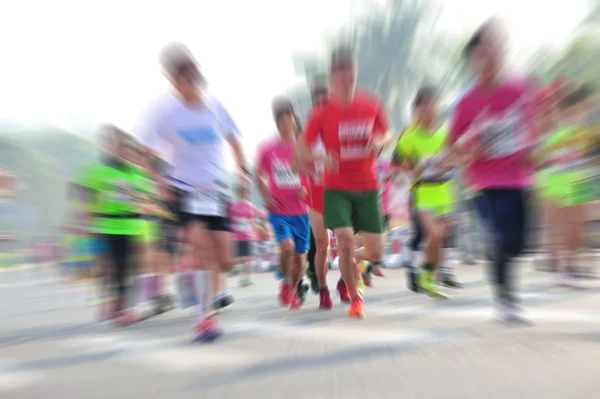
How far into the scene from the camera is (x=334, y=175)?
17.3ft

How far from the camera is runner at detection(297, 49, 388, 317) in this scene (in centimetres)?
521

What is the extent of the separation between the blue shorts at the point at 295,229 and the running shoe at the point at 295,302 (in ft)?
1.49

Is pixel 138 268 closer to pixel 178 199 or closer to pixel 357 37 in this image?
pixel 178 199

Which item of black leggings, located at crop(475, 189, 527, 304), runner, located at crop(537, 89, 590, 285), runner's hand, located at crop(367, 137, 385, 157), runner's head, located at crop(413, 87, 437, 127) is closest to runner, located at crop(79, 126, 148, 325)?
runner's hand, located at crop(367, 137, 385, 157)

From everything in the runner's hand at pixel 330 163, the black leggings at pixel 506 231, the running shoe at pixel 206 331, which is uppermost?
the runner's hand at pixel 330 163

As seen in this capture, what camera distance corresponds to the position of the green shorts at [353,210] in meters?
5.21

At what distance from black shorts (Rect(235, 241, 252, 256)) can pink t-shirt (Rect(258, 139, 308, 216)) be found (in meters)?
4.86

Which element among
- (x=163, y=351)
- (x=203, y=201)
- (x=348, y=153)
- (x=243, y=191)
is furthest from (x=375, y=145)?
(x=163, y=351)

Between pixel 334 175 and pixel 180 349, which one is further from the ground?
pixel 334 175

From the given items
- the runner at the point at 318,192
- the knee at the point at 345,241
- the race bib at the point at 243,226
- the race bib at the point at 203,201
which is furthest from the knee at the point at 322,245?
the race bib at the point at 243,226

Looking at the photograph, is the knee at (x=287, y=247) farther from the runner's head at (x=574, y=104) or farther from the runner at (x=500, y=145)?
the runner's head at (x=574, y=104)

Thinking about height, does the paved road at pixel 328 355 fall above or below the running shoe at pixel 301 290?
below

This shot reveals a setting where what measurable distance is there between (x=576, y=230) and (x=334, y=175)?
13.2 ft

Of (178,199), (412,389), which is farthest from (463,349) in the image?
(178,199)
